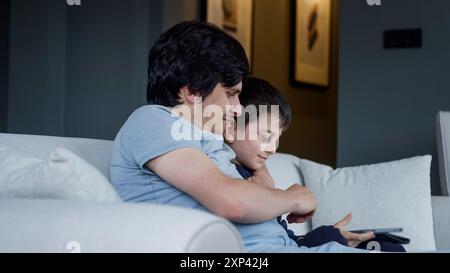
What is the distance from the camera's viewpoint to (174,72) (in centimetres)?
161

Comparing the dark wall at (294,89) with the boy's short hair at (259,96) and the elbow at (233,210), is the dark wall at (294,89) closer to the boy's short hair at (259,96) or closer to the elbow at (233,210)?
the boy's short hair at (259,96)

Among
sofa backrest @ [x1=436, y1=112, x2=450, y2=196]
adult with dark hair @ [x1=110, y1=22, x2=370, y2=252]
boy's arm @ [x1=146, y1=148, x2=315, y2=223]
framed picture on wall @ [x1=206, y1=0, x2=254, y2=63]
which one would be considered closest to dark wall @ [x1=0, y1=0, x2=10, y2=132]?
framed picture on wall @ [x1=206, y1=0, x2=254, y2=63]

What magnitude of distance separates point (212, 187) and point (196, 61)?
348 millimetres

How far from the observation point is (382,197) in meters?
2.53

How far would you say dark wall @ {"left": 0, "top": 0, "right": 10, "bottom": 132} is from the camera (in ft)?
14.2

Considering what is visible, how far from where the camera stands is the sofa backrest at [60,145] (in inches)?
70.5

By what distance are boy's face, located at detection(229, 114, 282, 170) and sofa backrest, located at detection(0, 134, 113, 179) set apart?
0.33 m


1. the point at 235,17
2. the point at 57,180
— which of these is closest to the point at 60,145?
the point at 57,180

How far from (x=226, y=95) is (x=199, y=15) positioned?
3.10 m

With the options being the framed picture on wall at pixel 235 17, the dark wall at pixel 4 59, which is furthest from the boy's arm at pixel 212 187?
the framed picture on wall at pixel 235 17

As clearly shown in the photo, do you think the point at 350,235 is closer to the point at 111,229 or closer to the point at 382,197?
the point at 382,197
